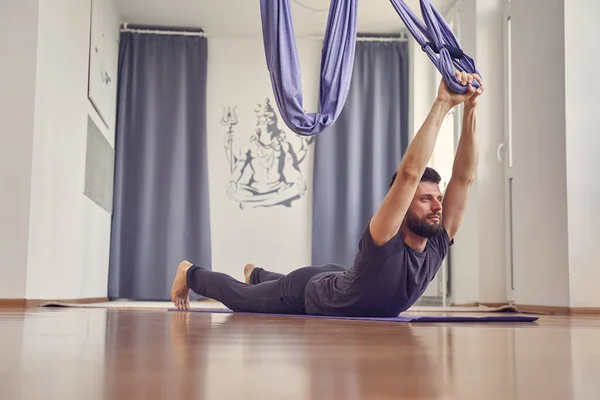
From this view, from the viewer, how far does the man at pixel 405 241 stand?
7.54 feet

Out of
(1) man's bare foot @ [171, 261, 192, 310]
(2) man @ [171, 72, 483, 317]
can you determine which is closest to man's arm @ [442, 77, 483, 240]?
(2) man @ [171, 72, 483, 317]

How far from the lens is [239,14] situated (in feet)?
23.1

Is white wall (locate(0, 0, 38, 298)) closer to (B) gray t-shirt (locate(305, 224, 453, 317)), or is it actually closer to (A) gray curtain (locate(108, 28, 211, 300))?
(B) gray t-shirt (locate(305, 224, 453, 317))

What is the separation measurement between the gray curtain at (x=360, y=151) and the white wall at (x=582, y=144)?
3446 mm

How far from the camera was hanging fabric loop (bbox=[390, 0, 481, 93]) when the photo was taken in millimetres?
2699

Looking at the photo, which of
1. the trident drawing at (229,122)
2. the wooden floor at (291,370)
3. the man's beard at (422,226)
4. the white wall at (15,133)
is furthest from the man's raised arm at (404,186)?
the trident drawing at (229,122)

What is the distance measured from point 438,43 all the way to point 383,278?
0.91 metres

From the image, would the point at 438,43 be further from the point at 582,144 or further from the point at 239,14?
the point at 239,14

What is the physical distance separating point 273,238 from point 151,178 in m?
1.29

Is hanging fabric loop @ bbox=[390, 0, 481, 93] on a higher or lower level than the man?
higher

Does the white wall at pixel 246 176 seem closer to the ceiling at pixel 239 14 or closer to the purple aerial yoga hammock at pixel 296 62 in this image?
the ceiling at pixel 239 14

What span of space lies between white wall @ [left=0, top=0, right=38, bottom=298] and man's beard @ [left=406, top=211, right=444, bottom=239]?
2207mm

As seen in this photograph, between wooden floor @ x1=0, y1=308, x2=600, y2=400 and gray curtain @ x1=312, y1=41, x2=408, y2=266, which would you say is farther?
gray curtain @ x1=312, y1=41, x2=408, y2=266

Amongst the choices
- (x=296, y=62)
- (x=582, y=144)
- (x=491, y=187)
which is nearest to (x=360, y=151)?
(x=491, y=187)
